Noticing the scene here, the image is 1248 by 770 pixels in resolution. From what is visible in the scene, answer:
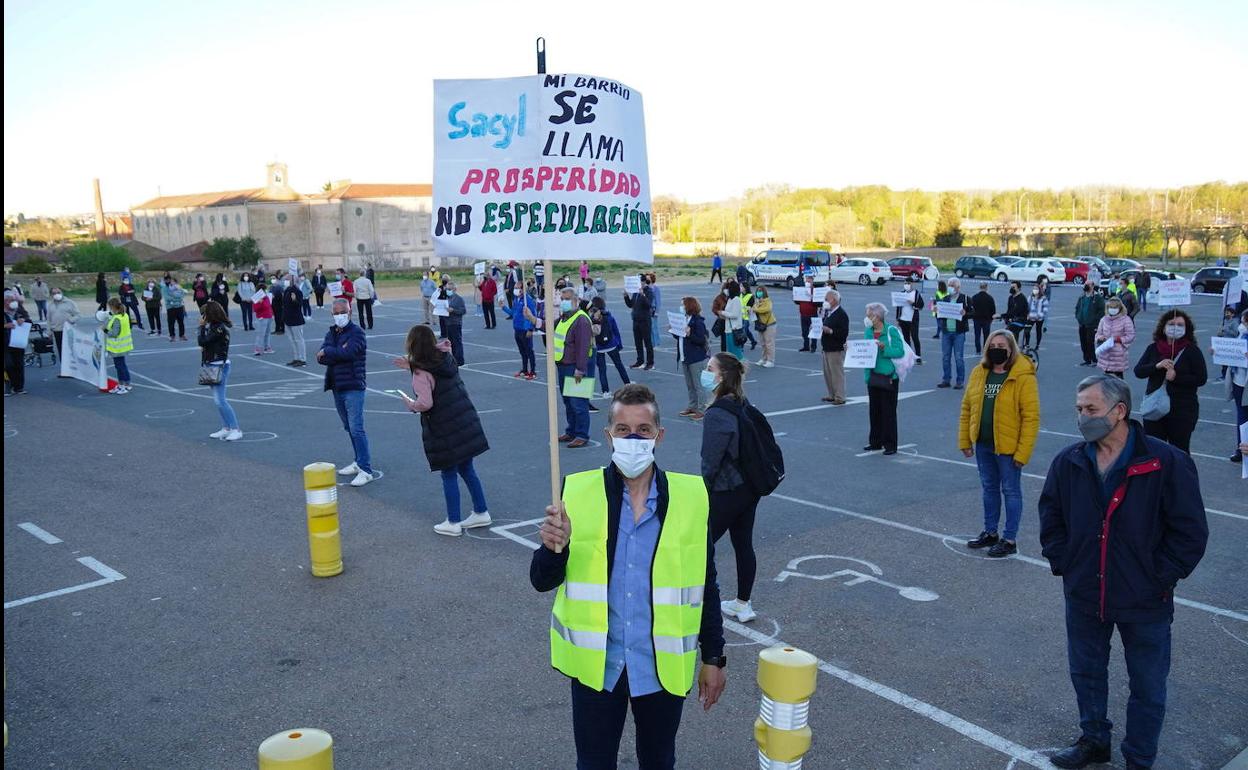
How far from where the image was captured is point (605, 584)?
340 centimetres

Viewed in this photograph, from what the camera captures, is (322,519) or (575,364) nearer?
(322,519)

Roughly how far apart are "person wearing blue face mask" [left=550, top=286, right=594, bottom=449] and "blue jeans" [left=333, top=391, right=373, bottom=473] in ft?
9.19

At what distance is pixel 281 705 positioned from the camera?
5.44 m

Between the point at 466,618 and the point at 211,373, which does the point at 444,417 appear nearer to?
the point at 466,618

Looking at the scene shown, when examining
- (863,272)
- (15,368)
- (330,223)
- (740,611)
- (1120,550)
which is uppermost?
(330,223)

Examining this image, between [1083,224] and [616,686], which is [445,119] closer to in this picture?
[616,686]

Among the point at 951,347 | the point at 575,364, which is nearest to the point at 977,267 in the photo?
the point at 951,347

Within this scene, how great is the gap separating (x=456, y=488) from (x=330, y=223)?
89682 millimetres

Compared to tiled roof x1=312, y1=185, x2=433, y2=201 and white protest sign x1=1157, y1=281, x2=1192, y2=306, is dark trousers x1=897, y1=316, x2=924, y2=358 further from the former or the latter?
tiled roof x1=312, y1=185, x2=433, y2=201

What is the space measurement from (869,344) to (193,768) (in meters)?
9.17

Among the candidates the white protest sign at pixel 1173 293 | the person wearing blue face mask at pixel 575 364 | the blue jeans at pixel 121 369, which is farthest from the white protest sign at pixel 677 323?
the blue jeans at pixel 121 369

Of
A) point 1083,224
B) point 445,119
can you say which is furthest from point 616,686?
point 1083,224

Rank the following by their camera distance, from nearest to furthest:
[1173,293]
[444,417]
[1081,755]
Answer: [1081,755], [444,417], [1173,293]

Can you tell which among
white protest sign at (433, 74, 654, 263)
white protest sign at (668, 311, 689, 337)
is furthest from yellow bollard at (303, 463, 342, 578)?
white protest sign at (668, 311, 689, 337)
